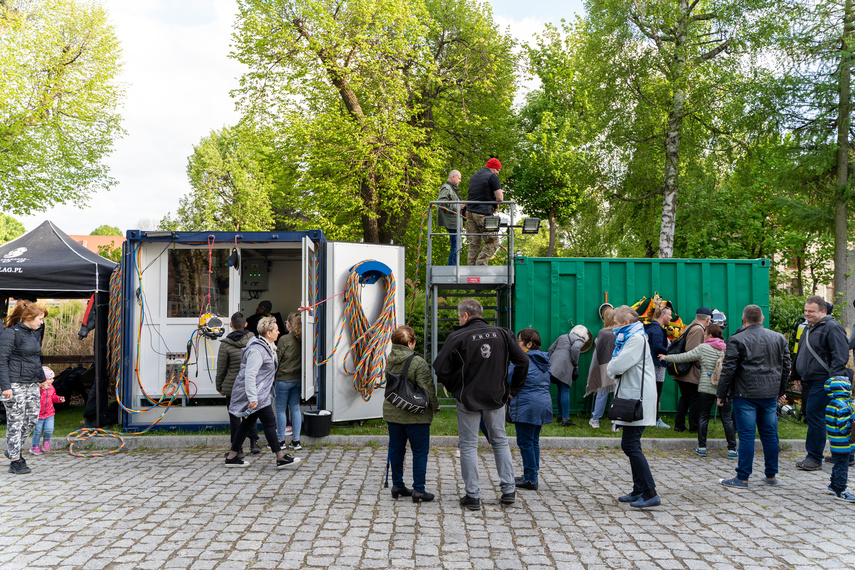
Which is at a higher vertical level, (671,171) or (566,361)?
(671,171)

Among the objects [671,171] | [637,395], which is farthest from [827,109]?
[637,395]

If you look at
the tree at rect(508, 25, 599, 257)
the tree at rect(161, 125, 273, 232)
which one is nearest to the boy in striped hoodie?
the tree at rect(508, 25, 599, 257)

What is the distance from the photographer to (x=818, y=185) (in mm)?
13938

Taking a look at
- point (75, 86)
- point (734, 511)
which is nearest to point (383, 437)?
point (734, 511)

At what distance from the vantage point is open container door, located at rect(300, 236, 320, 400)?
292 inches

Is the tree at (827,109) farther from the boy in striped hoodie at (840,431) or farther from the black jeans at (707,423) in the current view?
the boy in striped hoodie at (840,431)

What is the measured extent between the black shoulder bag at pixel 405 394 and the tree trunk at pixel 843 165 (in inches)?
466

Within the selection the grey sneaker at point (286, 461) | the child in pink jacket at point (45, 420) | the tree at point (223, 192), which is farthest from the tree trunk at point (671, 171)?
the tree at point (223, 192)

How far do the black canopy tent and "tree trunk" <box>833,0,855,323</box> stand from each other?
1434 cm

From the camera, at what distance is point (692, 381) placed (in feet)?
27.7

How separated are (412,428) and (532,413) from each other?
1274mm

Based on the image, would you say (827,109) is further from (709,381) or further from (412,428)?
(412,428)

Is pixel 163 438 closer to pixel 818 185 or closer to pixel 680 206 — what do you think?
pixel 818 185

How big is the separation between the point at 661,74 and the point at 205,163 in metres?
34.7
